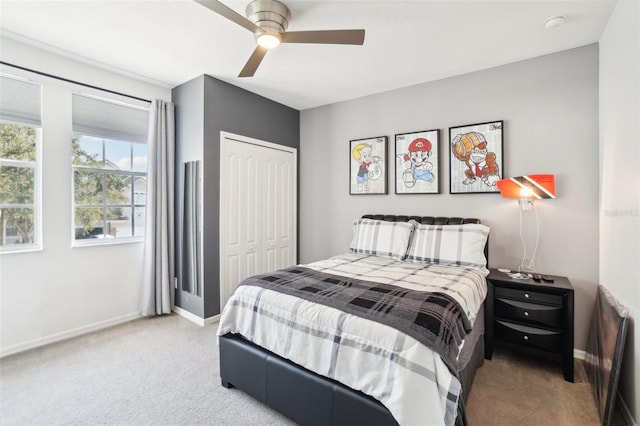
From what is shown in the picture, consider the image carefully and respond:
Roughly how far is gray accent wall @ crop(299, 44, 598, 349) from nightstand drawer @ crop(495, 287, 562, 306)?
20.4 inches

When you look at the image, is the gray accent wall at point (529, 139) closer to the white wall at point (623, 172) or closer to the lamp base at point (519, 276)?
the white wall at point (623, 172)

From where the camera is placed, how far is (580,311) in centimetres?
258

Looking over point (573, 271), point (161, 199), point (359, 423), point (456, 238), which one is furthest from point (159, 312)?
point (573, 271)

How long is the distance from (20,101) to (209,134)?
158cm

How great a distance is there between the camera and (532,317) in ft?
7.75

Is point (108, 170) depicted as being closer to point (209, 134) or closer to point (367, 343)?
point (209, 134)

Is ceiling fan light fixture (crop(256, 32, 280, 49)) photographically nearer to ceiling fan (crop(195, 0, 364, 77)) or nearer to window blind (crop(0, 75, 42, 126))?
ceiling fan (crop(195, 0, 364, 77))

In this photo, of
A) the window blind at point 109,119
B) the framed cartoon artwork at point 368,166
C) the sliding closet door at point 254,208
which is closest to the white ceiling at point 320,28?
the window blind at point 109,119

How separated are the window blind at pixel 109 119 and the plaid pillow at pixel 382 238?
9.15 ft

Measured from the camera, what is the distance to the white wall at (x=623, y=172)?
1.70 metres

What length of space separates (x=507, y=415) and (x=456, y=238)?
1383 mm

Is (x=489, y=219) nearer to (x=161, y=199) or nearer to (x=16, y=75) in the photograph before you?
(x=161, y=199)

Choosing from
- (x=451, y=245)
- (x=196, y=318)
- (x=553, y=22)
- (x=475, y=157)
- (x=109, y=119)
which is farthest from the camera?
(x=196, y=318)

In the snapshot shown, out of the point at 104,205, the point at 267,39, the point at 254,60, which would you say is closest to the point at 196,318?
the point at 104,205
